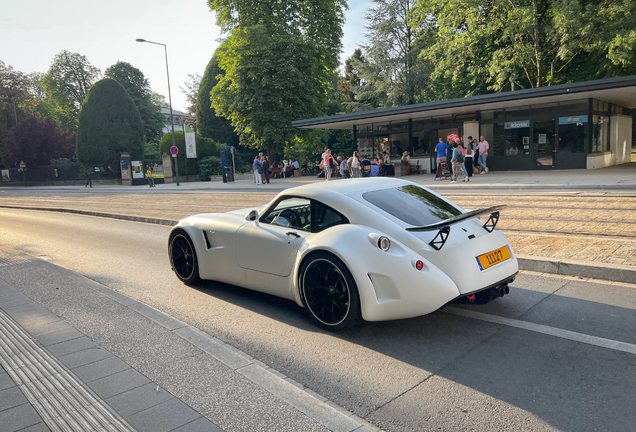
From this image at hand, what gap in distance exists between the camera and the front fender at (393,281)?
12.2ft

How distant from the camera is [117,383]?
129 inches

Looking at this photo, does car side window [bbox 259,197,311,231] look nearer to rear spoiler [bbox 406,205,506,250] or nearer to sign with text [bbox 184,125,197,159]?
rear spoiler [bbox 406,205,506,250]

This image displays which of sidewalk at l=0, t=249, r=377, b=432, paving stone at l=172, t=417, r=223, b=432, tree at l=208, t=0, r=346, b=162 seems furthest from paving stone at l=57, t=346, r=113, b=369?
tree at l=208, t=0, r=346, b=162

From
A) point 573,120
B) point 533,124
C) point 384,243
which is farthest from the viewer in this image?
point 533,124

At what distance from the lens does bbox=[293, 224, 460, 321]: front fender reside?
371cm

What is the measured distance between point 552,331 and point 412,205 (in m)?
1.63

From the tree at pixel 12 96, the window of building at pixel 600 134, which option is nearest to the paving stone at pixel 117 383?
the window of building at pixel 600 134

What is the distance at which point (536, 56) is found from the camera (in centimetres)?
2694

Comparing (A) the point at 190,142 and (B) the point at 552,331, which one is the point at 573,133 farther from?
(A) the point at 190,142

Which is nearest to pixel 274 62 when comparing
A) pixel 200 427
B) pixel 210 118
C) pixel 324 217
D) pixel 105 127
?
pixel 210 118

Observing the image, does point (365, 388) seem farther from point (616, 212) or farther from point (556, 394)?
point (616, 212)

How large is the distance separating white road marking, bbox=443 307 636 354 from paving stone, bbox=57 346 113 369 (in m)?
3.13

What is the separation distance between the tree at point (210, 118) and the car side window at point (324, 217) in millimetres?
44200

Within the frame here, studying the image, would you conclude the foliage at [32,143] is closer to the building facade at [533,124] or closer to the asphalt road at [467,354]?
the building facade at [533,124]
